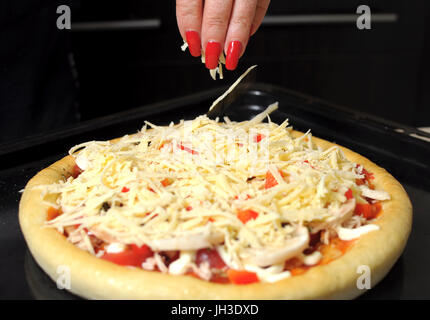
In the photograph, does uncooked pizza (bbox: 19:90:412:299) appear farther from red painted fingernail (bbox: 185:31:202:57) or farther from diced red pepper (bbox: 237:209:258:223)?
red painted fingernail (bbox: 185:31:202:57)

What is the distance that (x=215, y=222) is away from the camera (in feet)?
5.49

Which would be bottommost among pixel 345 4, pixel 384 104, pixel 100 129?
pixel 384 104

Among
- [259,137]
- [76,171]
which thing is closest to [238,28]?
[259,137]

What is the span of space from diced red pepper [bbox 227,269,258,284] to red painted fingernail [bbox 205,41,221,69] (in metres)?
0.99

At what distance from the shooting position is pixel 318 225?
5.85 feet

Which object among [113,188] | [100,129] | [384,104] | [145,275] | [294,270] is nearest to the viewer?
[145,275]

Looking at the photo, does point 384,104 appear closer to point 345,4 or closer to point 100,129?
point 345,4

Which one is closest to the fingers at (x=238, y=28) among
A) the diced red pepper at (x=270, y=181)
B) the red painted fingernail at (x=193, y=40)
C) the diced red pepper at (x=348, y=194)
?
the red painted fingernail at (x=193, y=40)

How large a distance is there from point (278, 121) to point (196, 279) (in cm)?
174

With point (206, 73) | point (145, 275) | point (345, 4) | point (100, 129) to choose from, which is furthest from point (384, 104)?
point (145, 275)

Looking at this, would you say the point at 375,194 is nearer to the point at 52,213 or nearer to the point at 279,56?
the point at 52,213

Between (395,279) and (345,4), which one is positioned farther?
(345,4)

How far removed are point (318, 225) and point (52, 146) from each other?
61.7 inches
